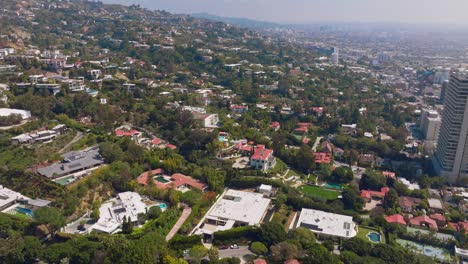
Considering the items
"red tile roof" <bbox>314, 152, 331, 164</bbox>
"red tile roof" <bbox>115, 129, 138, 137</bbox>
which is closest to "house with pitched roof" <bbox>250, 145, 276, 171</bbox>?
"red tile roof" <bbox>314, 152, 331, 164</bbox>

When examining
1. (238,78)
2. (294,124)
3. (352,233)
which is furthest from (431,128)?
(238,78)

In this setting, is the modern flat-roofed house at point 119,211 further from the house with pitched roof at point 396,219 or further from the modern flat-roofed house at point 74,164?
the house with pitched roof at point 396,219

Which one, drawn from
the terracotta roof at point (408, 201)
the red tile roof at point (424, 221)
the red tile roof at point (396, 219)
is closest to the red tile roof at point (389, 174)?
the terracotta roof at point (408, 201)

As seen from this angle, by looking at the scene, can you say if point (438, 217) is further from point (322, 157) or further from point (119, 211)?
point (119, 211)

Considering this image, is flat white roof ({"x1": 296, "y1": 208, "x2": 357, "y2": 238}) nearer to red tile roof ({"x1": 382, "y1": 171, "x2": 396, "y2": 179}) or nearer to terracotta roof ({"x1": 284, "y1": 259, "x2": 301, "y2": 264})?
terracotta roof ({"x1": 284, "y1": 259, "x2": 301, "y2": 264})

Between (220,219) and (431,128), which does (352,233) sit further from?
(431,128)

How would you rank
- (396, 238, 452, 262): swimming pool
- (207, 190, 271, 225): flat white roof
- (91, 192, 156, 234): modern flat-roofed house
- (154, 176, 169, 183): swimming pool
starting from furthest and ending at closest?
(154, 176, 169, 183): swimming pool < (207, 190, 271, 225): flat white roof < (396, 238, 452, 262): swimming pool < (91, 192, 156, 234): modern flat-roofed house

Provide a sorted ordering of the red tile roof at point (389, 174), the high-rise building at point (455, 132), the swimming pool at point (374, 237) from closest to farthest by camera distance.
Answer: the swimming pool at point (374, 237) → the high-rise building at point (455, 132) → the red tile roof at point (389, 174)
